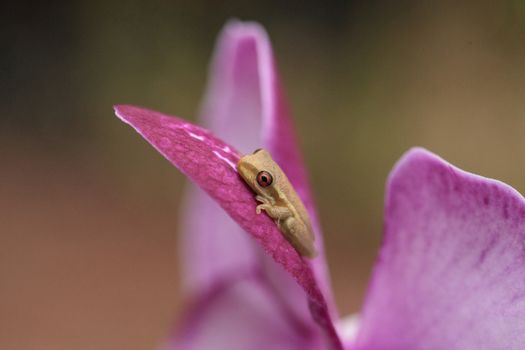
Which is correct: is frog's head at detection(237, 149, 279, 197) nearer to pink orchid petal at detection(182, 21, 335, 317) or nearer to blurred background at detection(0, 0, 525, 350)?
pink orchid petal at detection(182, 21, 335, 317)

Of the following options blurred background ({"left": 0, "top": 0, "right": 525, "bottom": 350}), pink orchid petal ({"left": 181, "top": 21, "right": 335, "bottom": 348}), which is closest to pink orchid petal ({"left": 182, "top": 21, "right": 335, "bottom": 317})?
pink orchid petal ({"left": 181, "top": 21, "right": 335, "bottom": 348})

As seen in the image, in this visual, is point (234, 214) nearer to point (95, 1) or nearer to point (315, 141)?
point (315, 141)

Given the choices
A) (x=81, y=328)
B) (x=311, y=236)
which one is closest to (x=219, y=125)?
(x=311, y=236)

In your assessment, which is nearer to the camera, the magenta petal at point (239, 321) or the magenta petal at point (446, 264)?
the magenta petal at point (446, 264)

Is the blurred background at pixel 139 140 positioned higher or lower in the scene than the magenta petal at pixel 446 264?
lower

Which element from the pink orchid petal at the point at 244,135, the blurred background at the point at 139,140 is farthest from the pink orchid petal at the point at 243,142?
the blurred background at the point at 139,140

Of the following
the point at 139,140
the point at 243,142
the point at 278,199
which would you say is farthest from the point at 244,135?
the point at 139,140

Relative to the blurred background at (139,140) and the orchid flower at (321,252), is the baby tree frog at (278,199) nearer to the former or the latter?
the orchid flower at (321,252)
